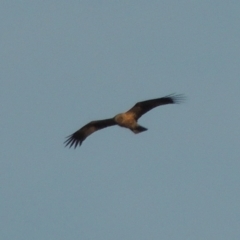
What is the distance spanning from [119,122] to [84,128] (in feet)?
6.58

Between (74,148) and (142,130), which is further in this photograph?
(74,148)

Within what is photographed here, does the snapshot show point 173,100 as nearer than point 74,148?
Yes

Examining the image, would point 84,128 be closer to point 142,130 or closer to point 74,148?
point 74,148

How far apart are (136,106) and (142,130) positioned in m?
0.94

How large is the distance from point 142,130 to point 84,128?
3154 millimetres

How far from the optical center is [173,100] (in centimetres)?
3294

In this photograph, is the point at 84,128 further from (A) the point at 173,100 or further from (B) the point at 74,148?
(A) the point at 173,100

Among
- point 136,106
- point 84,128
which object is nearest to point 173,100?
point 136,106

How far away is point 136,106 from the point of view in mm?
33562

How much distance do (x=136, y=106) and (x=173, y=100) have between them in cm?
126

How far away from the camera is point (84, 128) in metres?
35.6

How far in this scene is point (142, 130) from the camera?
1298 inches

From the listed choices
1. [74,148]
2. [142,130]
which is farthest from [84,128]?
[142,130]

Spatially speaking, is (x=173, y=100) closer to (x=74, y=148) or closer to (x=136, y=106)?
(x=136, y=106)
